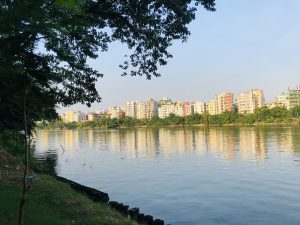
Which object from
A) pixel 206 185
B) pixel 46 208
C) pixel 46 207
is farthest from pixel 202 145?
pixel 46 208

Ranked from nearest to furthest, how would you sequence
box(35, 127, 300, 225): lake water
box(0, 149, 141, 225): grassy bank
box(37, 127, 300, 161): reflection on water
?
box(0, 149, 141, 225): grassy bank → box(35, 127, 300, 225): lake water → box(37, 127, 300, 161): reflection on water

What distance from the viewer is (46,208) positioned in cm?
1155

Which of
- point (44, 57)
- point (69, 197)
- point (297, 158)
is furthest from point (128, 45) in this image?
point (297, 158)

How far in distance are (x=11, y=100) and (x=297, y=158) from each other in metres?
40.9

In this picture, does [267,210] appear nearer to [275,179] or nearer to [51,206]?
[275,179]

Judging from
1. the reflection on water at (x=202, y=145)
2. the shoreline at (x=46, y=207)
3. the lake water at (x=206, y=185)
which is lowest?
the lake water at (x=206, y=185)

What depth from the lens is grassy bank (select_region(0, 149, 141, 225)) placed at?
31.6 ft

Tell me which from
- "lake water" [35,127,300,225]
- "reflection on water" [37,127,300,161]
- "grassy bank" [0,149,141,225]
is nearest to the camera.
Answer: "grassy bank" [0,149,141,225]

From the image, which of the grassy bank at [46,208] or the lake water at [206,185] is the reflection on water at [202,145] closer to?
the lake water at [206,185]

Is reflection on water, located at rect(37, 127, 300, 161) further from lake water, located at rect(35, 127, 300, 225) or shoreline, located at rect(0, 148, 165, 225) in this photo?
shoreline, located at rect(0, 148, 165, 225)

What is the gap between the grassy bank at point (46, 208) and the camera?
9.63 metres

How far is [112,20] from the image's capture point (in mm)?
17297

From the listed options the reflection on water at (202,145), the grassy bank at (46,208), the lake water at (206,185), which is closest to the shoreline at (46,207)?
the grassy bank at (46,208)

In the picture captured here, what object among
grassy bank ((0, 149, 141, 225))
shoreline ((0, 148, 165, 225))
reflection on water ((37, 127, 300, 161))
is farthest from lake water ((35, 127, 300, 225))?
grassy bank ((0, 149, 141, 225))
